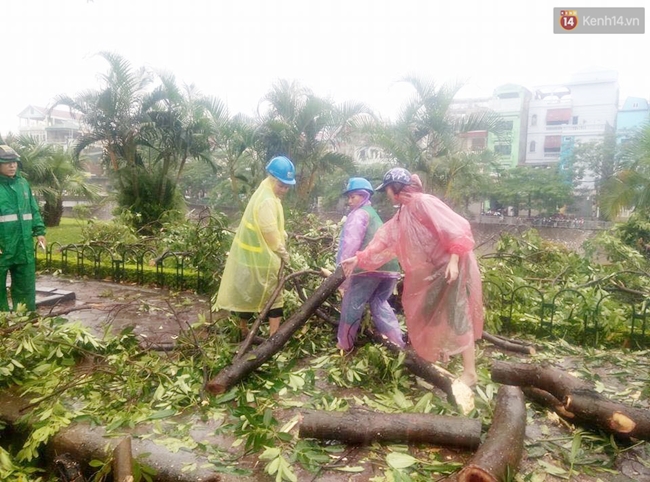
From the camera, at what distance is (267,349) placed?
144 inches

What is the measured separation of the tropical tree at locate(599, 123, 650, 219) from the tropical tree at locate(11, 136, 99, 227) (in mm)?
16070

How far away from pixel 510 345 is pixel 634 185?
27.3 feet

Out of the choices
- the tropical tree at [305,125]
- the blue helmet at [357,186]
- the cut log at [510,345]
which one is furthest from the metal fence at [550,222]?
the blue helmet at [357,186]

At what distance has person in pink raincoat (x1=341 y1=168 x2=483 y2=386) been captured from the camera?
3.38 meters

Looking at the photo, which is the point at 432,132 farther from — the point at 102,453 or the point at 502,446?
the point at 102,453

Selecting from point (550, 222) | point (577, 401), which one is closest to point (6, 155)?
point (577, 401)

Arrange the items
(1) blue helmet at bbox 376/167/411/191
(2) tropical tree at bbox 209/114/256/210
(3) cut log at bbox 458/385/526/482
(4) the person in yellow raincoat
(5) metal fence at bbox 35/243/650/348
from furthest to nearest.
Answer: (2) tropical tree at bbox 209/114/256/210 < (5) metal fence at bbox 35/243/650/348 < (4) the person in yellow raincoat < (1) blue helmet at bbox 376/167/411/191 < (3) cut log at bbox 458/385/526/482

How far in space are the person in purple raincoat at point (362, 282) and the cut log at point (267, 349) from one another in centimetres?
19

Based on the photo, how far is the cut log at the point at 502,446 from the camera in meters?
2.30

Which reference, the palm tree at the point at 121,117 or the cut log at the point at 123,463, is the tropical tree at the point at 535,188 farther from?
the cut log at the point at 123,463

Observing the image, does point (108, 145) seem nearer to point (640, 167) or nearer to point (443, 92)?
point (443, 92)

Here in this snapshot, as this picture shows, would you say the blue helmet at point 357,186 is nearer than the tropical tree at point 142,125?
Yes

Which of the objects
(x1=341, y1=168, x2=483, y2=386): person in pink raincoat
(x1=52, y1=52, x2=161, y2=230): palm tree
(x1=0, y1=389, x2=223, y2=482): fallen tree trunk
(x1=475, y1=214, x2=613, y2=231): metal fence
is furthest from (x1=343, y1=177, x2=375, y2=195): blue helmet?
(x1=475, y1=214, x2=613, y2=231): metal fence

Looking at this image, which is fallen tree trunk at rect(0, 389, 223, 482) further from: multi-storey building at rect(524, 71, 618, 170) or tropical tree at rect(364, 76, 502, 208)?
multi-storey building at rect(524, 71, 618, 170)
